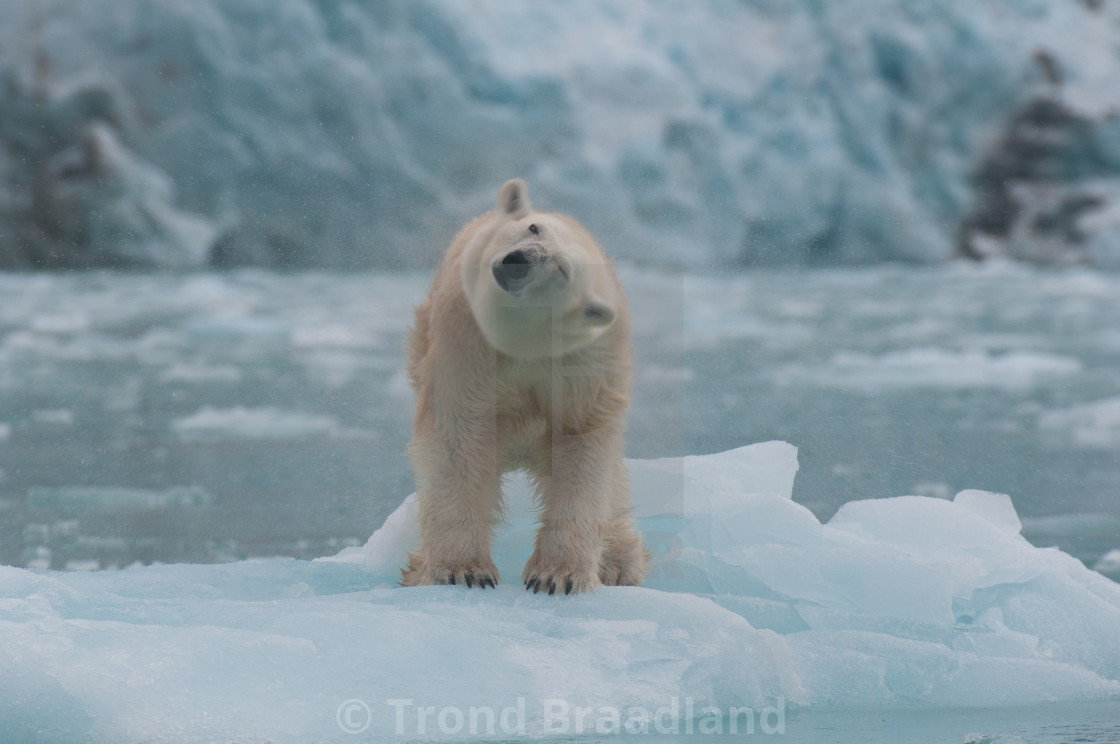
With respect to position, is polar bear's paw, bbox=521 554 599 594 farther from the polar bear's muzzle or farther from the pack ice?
the polar bear's muzzle

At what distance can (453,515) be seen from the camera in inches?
107

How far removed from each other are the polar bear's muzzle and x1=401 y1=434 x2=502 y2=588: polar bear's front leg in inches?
22.4

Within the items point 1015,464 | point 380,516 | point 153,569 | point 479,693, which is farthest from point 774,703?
point 1015,464

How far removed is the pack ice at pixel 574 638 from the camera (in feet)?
7.15

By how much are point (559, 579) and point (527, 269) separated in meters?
0.84

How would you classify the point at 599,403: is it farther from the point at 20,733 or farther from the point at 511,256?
the point at 20,733

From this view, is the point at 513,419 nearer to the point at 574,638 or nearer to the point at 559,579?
the point at 559,579

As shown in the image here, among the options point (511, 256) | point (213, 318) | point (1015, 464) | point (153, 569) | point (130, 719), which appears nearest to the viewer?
point (130, 719)

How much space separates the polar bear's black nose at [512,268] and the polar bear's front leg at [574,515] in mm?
618

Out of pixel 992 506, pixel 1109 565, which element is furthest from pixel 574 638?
pixel 1109 565

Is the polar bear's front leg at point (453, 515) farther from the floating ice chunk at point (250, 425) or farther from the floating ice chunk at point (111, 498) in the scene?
the floating ice chunk at point (250, 425)

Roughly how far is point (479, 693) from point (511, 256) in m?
0.94

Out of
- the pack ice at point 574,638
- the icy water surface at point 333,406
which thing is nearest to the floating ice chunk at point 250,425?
the icy water surface at point 333,406

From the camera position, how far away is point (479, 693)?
7.45 ft
